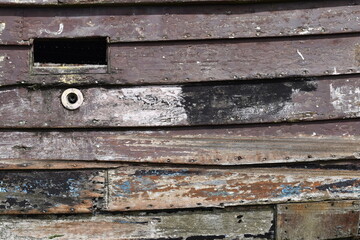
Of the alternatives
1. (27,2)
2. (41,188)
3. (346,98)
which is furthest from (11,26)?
(346,98)

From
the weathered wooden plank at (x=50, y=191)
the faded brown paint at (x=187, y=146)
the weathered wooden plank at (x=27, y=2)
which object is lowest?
the weathered wooden plank at (x=50, y=191)

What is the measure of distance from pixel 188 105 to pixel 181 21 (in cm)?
51

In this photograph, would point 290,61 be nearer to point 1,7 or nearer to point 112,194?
point 112,194

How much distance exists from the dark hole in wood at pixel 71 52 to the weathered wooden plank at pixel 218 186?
85 cm

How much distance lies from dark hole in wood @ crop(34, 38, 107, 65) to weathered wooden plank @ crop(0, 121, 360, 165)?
608 millimetres

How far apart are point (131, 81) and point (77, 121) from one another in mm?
409

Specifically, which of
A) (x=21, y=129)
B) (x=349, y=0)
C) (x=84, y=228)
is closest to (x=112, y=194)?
(x=84, y=228)

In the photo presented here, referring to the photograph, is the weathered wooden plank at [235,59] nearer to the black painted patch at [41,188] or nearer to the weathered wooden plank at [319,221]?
the black painted patch at [41,188]

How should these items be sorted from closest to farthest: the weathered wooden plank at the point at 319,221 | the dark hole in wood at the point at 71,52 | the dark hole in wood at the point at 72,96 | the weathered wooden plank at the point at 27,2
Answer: the weathered wooden plank at the point at 27,2
the dark hole in wood at the point at 72,96
the weathered wooden plank at the point at 319,221
the dark hole in wood at the point at 71,52

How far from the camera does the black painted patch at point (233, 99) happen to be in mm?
2715

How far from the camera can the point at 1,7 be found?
2609 mm

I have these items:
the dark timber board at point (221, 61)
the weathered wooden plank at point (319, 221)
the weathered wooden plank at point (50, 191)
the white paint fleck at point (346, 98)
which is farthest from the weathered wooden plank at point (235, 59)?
the weathered wooden plank at point (319, 221)

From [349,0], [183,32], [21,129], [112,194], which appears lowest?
[112,194]

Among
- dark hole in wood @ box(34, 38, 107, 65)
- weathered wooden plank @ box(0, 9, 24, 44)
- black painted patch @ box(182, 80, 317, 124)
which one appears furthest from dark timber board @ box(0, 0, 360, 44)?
black painted patch @ box(182, 80, 317, 124)
